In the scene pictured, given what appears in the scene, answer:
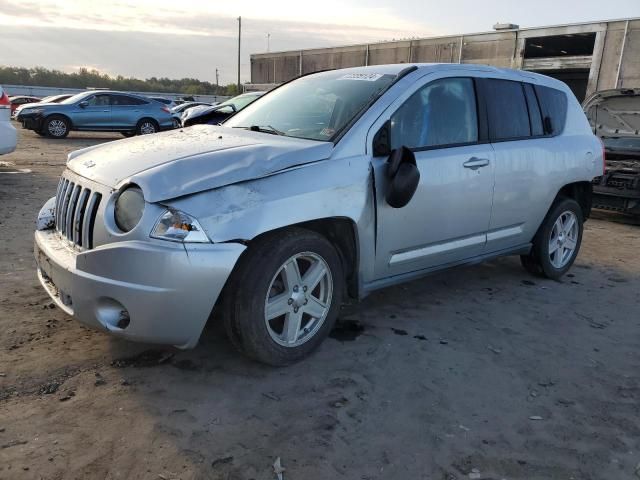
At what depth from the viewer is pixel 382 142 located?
3424 millimetres

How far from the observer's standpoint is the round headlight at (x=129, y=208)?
108 inches

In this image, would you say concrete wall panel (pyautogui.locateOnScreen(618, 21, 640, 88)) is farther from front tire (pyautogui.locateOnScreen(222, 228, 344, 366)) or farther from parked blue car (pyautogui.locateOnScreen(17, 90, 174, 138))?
front tire (pyautogui.locateOnScreen(222, 228, 344, 366))

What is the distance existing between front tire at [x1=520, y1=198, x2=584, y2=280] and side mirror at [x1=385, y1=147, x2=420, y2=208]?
2.16 meters

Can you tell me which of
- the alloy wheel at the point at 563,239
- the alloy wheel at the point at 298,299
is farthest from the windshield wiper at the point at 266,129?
the alloy wheel at the point at 563,239

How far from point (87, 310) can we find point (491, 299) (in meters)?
3.18

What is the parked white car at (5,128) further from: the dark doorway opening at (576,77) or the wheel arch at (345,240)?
the dark doorway opening at (576,77)

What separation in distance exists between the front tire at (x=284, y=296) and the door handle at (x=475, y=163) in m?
1.29

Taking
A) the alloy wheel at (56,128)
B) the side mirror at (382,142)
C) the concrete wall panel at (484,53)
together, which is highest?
the concrete wall panel at (484,53)

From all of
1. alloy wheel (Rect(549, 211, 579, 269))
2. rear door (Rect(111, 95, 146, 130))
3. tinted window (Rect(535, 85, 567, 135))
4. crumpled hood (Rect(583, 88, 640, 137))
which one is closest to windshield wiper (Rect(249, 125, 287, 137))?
tinted window (Rect(535, 85, 567, 135))

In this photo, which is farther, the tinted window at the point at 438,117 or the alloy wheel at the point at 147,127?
the alloy wheel at the point at 147,127

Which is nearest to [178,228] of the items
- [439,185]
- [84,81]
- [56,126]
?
[439,185]

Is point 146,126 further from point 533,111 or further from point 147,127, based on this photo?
point 533,111

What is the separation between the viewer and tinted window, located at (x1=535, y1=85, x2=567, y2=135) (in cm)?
478

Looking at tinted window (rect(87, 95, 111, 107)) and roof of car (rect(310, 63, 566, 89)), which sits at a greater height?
roof of car (rect(310, 63, 566, 89))
